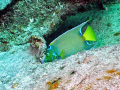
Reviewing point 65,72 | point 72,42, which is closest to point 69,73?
point 65,72

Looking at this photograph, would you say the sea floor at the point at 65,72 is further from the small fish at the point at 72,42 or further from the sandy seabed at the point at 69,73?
the small fish at the point at 72,42

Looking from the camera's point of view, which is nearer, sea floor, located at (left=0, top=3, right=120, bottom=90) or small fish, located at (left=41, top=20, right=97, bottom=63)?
sea floor, located at (left=0, top=3, right=120, bottom=90)

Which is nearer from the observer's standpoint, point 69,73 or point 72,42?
point 69,73

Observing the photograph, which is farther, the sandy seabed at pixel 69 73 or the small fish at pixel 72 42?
the small fish at pixel 72 42

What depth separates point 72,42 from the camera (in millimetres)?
2402

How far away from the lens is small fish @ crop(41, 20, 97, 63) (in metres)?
2.28

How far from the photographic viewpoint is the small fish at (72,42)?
7.48 ft

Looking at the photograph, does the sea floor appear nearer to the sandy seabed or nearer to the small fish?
the sandy seabed

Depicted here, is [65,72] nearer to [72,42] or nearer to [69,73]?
[69,73]

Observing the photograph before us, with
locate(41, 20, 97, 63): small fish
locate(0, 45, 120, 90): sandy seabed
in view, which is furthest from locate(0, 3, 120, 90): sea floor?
locate(41, 20, 97, 63): small fish

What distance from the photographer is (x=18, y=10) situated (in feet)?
8.77

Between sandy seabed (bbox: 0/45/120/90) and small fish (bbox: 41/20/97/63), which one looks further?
small fish (bbox: 41/20/97/63)

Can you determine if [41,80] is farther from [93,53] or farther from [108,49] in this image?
[108,49]

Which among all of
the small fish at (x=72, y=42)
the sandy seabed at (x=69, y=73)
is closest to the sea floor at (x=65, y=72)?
the sandy seabed at (x=69, y=73)
